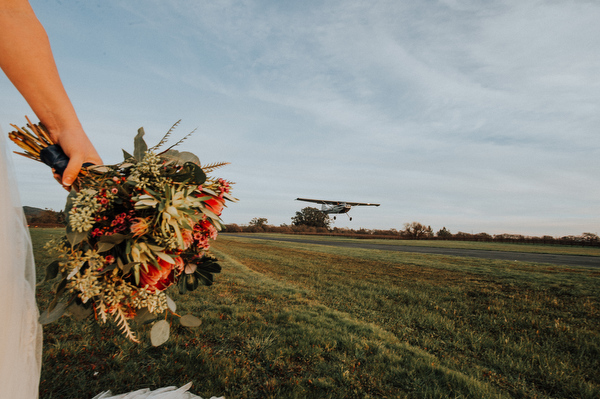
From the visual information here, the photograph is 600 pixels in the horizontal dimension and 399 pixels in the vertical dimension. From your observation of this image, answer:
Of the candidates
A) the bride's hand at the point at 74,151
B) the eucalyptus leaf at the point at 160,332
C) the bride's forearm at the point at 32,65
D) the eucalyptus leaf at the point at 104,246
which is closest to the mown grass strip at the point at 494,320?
the eucalyptus leaf at the point at 160,332

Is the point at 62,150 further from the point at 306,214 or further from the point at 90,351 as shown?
the point at 306,214

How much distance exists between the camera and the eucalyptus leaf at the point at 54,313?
1.28 metres

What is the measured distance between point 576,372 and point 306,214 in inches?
4733

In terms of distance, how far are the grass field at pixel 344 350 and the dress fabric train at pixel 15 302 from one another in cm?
173

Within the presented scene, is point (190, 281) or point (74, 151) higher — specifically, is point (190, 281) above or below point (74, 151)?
below

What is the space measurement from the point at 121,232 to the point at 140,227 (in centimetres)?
14

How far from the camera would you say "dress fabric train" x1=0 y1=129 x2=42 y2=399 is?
46.8 inches

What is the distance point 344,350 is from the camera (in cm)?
390

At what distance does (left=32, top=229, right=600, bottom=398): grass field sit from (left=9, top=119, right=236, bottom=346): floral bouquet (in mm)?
1895

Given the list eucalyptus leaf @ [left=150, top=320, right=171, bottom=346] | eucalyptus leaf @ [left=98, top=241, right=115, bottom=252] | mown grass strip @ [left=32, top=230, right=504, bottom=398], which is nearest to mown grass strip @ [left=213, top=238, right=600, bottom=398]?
mown grass strip @ [left=32, top=230, right=504, bottom=398]

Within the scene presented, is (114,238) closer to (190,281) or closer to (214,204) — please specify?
(214,204)

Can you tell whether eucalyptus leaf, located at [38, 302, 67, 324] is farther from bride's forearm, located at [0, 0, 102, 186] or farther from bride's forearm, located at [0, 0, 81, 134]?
bride's forearm, located at [0, 0, 81, 134]

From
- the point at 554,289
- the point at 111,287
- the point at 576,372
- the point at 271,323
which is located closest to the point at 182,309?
the point at 271,323

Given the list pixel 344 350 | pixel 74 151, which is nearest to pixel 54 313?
pixel 74 151
